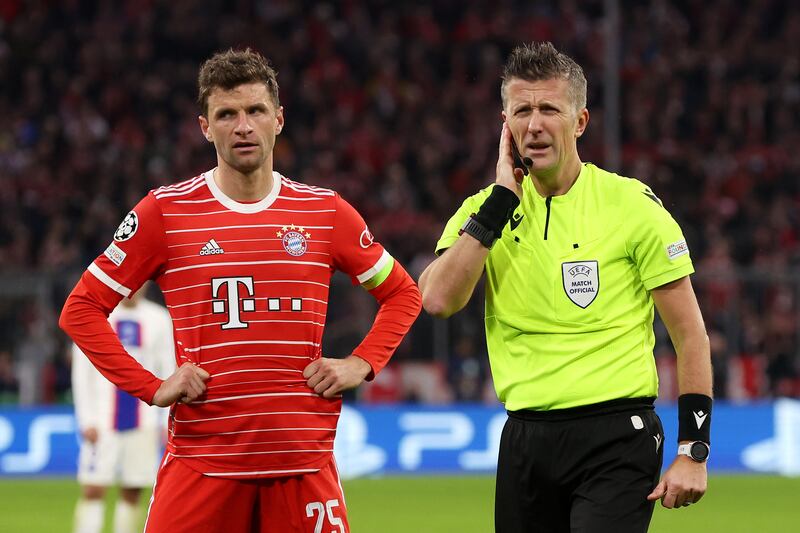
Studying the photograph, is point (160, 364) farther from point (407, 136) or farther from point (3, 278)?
point (407, 136)

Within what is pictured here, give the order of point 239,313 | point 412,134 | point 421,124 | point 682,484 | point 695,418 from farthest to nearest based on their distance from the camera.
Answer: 1. point 421,124
2. point 412,134
3. point 239,313
4. point 695,418
5. point 682,484

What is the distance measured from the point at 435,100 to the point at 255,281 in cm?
1859

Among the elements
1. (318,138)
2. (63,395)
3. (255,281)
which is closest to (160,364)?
(255,281)

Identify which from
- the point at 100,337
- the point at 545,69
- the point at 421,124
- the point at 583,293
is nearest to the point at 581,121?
the point at 545,69

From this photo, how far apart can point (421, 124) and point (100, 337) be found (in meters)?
17.9

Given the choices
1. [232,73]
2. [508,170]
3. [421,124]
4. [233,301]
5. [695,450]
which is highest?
[421,124]

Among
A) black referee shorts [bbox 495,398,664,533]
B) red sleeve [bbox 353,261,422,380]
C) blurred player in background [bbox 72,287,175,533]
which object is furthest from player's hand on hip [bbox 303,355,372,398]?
blurred player in background [bbox 72,287,175,533]

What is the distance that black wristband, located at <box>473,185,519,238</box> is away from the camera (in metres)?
4.52

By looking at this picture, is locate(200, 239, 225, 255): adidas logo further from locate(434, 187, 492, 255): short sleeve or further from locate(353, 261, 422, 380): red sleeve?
locate(434, 187, 492, 255): short sleeve

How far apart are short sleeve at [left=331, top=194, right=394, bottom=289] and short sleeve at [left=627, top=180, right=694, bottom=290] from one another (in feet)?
2.73

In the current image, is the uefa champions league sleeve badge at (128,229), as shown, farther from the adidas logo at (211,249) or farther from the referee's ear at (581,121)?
the referee's ear at (581,121)

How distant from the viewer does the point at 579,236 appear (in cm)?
462

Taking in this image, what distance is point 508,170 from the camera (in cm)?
461

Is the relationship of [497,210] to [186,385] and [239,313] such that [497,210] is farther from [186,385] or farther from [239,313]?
[186,385]
